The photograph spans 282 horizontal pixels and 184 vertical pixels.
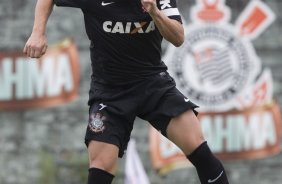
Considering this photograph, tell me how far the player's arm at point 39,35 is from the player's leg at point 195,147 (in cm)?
90

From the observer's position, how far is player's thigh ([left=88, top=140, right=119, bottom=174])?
5234 mm

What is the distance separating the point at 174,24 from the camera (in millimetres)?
5051

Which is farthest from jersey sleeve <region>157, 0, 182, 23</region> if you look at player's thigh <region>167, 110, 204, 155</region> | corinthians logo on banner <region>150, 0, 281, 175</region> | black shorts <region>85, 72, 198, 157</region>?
corinthians logo on banner <region>150, 0, 281, 175</region>

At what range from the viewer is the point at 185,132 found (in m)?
5.27

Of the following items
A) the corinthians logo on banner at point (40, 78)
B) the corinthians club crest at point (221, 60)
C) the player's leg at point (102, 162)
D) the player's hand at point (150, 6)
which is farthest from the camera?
the corinthians club crest at point (221, 60)

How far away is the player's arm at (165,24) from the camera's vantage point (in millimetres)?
4824

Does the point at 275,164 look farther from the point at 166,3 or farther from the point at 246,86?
the point at 166,3

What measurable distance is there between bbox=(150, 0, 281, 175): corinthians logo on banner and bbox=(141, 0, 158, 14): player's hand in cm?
558

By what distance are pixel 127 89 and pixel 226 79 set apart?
5310 mm

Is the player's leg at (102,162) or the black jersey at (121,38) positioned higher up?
the black jersey at (121,38)

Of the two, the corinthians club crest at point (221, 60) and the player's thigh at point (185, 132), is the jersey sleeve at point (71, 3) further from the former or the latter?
the corinthians club crest at point (221, 60)

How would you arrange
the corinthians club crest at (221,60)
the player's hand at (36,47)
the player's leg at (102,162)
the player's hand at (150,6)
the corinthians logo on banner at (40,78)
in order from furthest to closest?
the corinthians club crest at (221,60) < the corinthians logo on banner at (40,78) < the player's leg at (102,162) < the player's hand at (36,47) < the player's hand at (150,6)

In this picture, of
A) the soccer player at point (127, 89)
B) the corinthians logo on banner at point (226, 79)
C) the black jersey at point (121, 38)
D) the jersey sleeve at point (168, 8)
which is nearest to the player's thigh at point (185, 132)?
the soccer player at point (127, 89)

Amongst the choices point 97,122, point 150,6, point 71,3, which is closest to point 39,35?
point 71,3
